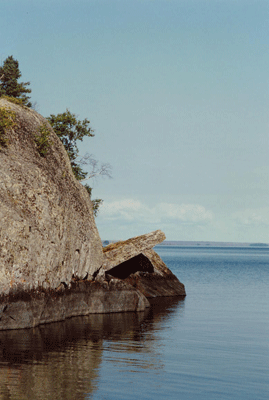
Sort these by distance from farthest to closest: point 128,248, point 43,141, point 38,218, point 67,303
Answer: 1. point 128,248
2. point 43,141
3. point 67,303
4. point 38,218

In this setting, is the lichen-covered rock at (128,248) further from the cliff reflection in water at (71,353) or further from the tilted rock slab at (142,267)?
the cliff reflection in water at (71,353)

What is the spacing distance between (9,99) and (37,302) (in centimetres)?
1568

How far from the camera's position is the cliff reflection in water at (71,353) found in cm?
1841

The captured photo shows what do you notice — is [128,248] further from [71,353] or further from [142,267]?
[71,353]

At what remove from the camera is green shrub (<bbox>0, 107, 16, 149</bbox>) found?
32.4 metres

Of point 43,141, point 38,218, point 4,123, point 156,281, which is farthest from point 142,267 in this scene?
point 4,123

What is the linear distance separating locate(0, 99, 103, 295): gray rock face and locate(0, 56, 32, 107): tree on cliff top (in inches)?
308

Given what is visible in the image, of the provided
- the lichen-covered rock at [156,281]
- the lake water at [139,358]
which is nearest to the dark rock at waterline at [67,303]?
the lake water at [139,358]

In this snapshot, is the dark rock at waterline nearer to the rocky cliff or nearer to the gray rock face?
the rocky cliff

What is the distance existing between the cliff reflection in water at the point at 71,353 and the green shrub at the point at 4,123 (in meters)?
11.6

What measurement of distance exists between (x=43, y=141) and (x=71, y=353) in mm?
16149

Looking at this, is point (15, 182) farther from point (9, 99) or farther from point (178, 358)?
point (178, 358)

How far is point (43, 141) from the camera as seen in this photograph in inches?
1398

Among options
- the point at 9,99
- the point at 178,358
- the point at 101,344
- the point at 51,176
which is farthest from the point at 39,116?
the point at 178,358
